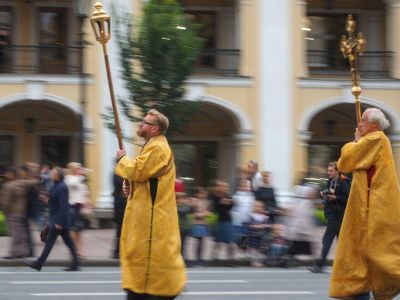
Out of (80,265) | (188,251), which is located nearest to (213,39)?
(188,251)

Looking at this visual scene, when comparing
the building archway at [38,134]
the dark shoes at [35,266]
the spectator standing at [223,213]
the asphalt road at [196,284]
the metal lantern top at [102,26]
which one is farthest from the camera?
the building archway at [38,134]

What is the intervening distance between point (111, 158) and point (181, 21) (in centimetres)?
593

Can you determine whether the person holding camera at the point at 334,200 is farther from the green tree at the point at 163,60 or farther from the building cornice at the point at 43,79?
the building cornice at the point at 43,79

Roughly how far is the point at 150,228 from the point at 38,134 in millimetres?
23447

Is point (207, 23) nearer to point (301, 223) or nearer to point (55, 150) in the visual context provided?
point (55, 150)

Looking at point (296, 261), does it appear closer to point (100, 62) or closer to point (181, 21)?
point (181, 21)

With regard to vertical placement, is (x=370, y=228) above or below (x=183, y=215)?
above

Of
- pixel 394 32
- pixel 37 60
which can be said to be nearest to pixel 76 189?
pixel 37 60

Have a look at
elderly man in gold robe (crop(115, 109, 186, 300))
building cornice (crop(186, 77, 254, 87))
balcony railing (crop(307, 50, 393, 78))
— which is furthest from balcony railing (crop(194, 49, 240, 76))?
elderly man in gold robe (crop(115, 109, 186, 300))

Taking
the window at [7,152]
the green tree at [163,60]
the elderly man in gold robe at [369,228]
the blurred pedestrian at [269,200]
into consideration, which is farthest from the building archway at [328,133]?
the elderly man in gold robe at [369,228]

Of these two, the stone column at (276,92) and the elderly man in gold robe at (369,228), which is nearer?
the elderly man in gold robe at (369,228)

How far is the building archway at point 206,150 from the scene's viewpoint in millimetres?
32875

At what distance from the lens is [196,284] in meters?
15.6

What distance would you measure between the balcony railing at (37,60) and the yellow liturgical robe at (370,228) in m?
20.7
